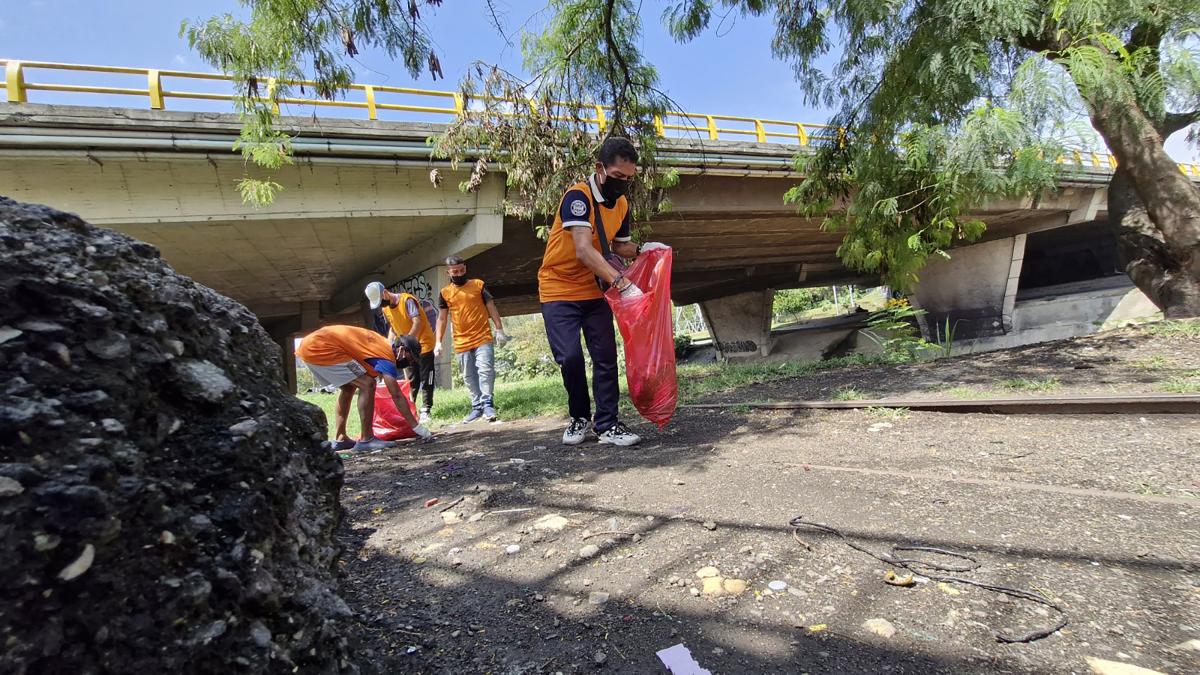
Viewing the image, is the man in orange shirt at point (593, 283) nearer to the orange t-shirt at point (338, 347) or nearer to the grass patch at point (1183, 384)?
the orange t-shirt at point (338, 347)

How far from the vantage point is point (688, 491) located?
2350mm

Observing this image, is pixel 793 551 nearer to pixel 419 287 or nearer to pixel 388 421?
pixel 388 421

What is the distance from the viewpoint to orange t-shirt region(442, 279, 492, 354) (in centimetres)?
601

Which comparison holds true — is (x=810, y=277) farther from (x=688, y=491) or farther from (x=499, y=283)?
(x=688, y=491)

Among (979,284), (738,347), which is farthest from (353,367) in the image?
(738,347)

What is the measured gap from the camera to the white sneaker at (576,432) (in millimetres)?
3615

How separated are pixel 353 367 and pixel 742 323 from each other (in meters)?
20.4

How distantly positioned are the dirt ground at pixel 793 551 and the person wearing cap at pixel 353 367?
1.24m

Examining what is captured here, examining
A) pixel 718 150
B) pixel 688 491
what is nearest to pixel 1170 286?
pixel 718 150

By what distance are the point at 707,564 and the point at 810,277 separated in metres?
23.5

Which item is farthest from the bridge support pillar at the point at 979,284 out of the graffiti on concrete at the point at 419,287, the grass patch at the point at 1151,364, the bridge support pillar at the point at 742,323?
the graffiti on concrete at the point at 419,287

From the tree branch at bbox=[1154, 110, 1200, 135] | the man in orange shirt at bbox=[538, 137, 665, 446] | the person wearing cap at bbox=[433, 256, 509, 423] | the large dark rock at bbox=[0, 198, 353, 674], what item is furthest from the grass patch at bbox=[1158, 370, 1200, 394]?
the person wearing cap at bbox=[433, 256, 509, 423]

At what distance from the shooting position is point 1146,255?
650cm

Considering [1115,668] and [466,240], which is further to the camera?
[466,240]
